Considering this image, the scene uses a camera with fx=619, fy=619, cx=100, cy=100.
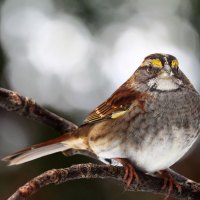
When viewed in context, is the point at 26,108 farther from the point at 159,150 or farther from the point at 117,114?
the point at 159,150

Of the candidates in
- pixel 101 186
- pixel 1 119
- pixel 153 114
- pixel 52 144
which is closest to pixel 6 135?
pixel 1 119

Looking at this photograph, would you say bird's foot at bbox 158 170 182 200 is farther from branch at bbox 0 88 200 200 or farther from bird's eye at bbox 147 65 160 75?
bird's eye at bbox 147 65 160 75

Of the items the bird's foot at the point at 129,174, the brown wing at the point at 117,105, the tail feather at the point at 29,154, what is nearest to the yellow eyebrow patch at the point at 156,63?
the brown wing at the point at 117,105

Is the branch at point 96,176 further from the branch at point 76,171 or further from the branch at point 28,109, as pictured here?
the branch at point 28,109

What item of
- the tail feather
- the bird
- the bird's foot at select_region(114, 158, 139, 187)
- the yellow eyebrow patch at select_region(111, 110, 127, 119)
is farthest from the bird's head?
the tail feather

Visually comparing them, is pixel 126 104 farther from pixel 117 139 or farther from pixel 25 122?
pixel 25 122
